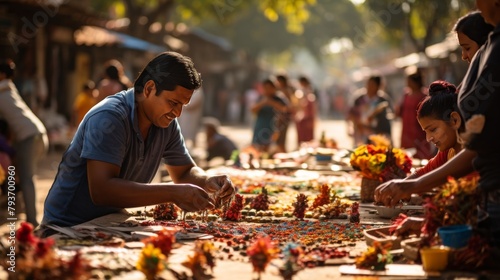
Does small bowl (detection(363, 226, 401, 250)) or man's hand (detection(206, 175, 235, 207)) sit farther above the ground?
man's hand (detection(206, 175, 235, 207))

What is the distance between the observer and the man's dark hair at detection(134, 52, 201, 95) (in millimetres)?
5469

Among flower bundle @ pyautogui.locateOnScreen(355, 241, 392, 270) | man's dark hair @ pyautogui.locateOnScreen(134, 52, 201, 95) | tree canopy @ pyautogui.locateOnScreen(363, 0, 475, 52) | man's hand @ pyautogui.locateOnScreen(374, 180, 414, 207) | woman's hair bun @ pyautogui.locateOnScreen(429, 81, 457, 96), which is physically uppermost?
tree canopy @ pyautogui.locateOnScreen(363, 0, 475, 52)

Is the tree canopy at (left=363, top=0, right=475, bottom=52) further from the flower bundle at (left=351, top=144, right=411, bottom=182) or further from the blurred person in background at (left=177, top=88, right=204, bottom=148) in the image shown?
the flower bundle at (left=351, top=144, right=411, bottom=182)

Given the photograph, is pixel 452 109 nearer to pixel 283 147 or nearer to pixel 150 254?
pixel 150 254

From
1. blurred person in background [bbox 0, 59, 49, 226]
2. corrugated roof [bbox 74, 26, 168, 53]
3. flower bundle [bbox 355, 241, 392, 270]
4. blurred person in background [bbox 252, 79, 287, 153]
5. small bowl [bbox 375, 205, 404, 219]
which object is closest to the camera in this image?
flower bundle [bbox 355, 241, 392, 270]

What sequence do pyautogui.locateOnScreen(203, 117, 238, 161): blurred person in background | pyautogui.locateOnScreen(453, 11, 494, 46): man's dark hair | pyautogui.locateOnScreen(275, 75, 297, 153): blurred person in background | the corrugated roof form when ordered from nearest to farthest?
pyautogui.locateOnScreen(453, 11, 494, 46): man's dark hair → pyautogui.locateOnScreen(275, 75, 297, 153): blurred person in background → pyautogui.locateOnScreen(203, 117, 238, 161): blurred person in background → the corrugated roof

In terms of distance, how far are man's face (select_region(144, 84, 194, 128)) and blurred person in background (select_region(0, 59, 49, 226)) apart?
468 centimetres

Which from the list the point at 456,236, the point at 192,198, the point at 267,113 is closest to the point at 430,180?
the point at 456,236

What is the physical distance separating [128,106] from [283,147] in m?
12.1

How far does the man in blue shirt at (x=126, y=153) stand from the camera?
17.4ft

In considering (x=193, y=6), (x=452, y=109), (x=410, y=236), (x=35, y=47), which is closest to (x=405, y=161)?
(x=452, y=109)

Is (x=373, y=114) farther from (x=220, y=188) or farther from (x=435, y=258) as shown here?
(x=435, y=258)

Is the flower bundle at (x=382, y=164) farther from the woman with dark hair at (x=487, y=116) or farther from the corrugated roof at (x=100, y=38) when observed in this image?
the corrugated roof at (x=100, y=38)

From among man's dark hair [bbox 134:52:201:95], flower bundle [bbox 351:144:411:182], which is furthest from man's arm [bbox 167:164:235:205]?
flower bundle [bbox 351:144:411:182]
